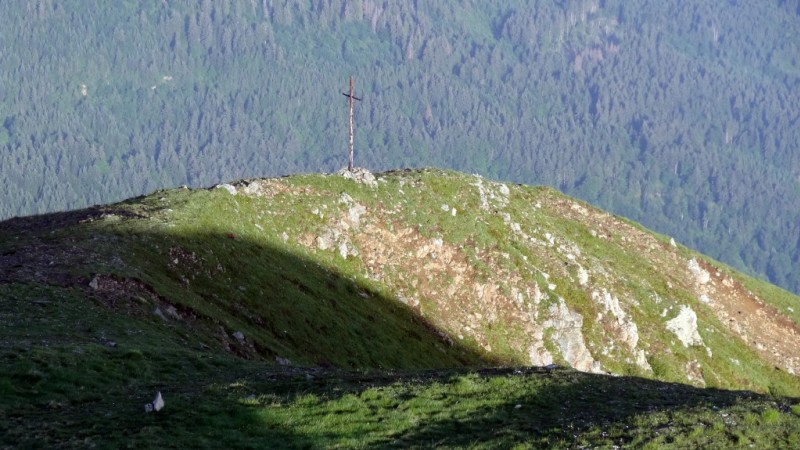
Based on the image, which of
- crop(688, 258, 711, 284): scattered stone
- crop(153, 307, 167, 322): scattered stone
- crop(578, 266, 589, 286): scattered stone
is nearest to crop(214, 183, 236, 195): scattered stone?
crop(153, 307, 167, 322): scattered stone

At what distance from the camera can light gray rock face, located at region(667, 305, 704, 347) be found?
108188 mm

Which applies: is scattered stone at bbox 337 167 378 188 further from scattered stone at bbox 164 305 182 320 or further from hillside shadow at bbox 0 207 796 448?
scattered stone at bbox 164 305 182 320

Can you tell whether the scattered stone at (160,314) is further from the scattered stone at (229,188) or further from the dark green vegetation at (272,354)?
the scattered stone at (229,188)

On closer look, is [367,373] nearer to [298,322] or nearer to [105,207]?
[298,322]

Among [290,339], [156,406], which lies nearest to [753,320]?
[290,339]

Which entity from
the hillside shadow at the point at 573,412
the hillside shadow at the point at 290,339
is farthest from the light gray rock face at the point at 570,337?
the hillside shadow at the point at 573,412

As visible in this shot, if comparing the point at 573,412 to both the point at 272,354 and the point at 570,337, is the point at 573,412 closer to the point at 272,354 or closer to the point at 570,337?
the point at 272,354

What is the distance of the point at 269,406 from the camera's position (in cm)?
3584

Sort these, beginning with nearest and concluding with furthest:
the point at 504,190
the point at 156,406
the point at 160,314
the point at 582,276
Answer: the point at 156,406
the point at 160,314
the point at 582,276
the point at 504,190

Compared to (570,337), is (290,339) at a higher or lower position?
higher

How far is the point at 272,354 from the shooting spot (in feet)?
208

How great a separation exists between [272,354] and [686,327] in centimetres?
6114

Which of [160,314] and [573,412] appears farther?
[160,314]

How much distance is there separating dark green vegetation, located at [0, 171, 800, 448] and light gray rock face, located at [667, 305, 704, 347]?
1.76m
